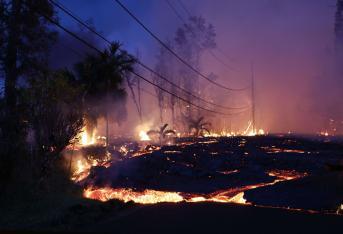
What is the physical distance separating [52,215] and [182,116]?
236 feet

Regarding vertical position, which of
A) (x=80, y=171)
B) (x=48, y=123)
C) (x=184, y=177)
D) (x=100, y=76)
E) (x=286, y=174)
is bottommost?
(x=184, y=177)

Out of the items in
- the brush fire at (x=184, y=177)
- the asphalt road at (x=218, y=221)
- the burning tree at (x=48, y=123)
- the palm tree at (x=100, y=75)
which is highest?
the palm tree at (x=100, y=75)

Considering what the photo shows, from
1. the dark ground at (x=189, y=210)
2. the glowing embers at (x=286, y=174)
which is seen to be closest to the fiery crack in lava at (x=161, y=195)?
the glowing embers at (x=286, y=174)

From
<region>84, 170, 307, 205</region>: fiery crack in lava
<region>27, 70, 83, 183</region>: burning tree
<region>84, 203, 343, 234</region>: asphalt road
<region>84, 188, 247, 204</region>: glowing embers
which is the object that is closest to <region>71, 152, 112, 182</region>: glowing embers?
<region>84, 170, 307, 205</region>: fiery crack in lava

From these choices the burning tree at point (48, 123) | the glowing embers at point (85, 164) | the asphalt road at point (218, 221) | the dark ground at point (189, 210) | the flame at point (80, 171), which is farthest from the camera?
the glowing embers at point (85, 164)

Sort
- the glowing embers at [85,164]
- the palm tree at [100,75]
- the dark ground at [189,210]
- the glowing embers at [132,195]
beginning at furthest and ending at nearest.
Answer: the palm tree at [100,75], the glowing embers at [85,164], the glowing embers at [132,195], the dark ground at [189,210]

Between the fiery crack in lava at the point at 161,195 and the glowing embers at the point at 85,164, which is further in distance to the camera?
the glowing embers at the point at 85,164

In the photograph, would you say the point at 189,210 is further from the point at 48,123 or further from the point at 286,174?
the point at 286,174

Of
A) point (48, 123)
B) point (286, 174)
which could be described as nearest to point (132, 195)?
point (48, 123)

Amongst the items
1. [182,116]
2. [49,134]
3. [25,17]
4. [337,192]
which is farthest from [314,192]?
[182,116]

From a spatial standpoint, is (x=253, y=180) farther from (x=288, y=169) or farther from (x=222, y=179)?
(x=288, y=169)

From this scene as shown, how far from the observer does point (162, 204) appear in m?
18.1

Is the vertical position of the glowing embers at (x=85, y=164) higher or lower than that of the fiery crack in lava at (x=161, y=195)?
higher

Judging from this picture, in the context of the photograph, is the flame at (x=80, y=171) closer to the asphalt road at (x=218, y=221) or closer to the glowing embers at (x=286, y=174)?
the asphalt road at (x=218, y=221)
